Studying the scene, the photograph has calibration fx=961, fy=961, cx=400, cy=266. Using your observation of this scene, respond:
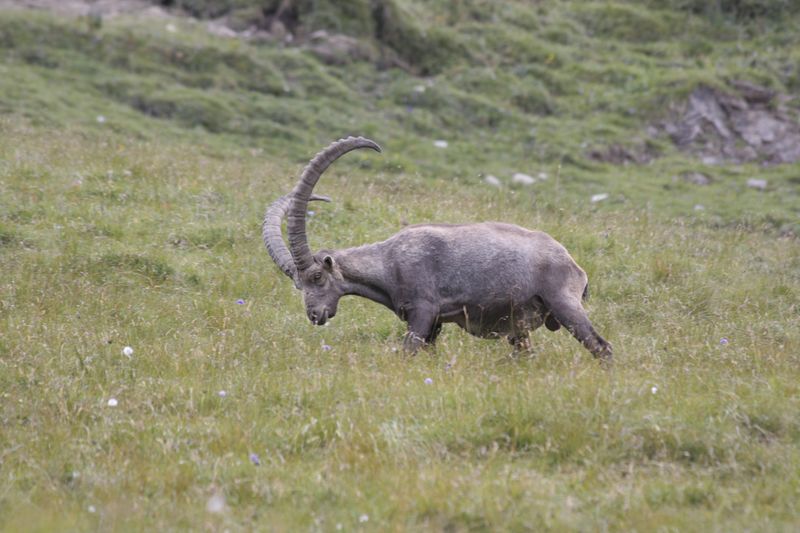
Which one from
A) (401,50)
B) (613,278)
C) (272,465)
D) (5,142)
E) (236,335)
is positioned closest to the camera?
(272,465)

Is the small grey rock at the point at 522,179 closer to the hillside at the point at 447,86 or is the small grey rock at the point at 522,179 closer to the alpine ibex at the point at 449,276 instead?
the hillside at the point at 447,86

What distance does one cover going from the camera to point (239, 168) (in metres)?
16.4

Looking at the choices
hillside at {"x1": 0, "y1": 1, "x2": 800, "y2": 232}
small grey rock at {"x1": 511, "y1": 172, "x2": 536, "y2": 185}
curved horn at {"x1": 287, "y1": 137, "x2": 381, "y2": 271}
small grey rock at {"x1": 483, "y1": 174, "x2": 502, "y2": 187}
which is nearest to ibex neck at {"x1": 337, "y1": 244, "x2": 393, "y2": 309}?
curved horn at {"x1": 287, "y1": 137, "x2": 381, "y2": 271}

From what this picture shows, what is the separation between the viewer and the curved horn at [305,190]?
8.62 metres

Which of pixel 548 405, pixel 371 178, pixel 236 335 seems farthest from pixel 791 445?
pixel 371 178

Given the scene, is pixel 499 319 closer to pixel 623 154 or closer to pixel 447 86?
pixel 623 154

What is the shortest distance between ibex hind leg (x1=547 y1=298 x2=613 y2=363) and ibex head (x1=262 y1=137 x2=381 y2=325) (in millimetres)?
2038

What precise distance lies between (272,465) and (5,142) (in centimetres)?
1098

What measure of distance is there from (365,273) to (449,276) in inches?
32.0

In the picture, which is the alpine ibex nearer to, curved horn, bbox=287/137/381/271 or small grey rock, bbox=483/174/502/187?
curved horn, bbox=287/137/381/271

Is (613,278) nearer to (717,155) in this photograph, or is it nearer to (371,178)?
(371,178)

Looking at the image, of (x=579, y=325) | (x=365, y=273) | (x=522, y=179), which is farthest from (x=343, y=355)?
(x=522, y=179)

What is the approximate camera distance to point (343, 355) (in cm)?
859

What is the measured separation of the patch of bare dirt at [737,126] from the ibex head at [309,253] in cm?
1465
